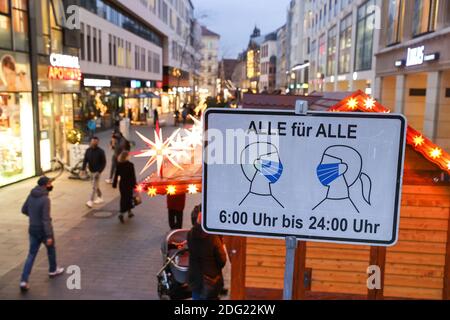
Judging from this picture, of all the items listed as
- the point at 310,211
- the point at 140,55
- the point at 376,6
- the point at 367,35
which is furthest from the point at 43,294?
the point at 140,55

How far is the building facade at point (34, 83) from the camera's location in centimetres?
1477

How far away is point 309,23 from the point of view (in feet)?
201

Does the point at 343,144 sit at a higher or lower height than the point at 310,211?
higher

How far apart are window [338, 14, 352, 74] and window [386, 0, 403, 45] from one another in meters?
10.1

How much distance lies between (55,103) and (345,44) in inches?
943

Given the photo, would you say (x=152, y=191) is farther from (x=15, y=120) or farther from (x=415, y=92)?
(x=415, y=92)

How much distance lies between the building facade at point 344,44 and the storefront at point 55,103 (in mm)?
15718

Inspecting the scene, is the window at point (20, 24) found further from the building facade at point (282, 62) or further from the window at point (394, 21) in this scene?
the building facade at point (282, 62)

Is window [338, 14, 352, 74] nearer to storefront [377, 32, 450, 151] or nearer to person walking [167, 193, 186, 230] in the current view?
storefront [377, 32, 450, 151]

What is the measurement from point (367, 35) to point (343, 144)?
26.8m

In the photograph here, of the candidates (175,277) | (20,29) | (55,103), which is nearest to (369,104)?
(175,277)

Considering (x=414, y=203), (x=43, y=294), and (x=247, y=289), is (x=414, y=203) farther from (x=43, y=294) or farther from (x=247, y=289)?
(x=43, y=294)

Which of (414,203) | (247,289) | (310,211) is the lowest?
(247,289)

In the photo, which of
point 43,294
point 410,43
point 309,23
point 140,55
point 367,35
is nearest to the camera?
point 43,294
